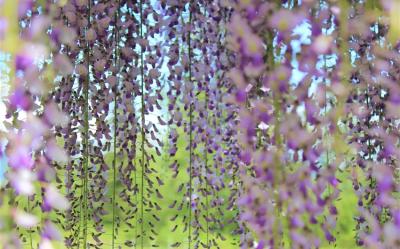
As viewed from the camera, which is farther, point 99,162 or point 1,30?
point 99,162

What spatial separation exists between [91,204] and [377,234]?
1928mm

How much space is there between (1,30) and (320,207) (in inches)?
30.6

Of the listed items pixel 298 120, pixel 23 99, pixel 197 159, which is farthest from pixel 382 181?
pixel 197 159

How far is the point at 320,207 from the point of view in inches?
68.6

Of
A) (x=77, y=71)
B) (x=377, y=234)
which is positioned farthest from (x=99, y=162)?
(x=377, y=234)

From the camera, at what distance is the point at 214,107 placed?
4008 mm

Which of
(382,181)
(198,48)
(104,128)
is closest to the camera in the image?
(382,181)

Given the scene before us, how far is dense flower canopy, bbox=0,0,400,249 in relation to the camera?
1.69 meters

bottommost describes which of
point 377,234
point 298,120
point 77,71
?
point 377,234

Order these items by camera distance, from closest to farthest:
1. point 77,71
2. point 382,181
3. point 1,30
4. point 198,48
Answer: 1. point 1,30
2. point 382,181
3. point 77,71
4. point 198,48

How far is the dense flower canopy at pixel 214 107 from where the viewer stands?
1688 mm

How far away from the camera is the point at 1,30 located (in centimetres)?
158

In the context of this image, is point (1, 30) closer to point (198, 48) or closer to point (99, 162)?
point (99, 162)

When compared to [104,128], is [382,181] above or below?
below
